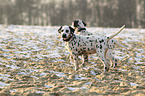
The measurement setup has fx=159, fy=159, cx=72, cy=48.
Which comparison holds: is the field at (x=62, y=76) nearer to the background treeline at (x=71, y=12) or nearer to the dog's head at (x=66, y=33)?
the dog's head at (x=66, y=33)

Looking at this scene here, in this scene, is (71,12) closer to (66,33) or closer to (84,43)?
(84,43)

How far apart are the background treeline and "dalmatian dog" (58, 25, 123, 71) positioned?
25.4 meters

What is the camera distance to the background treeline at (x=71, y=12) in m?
31.6

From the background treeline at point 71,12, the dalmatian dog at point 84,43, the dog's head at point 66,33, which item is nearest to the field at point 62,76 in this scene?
the dalmatian dog at point 84,43

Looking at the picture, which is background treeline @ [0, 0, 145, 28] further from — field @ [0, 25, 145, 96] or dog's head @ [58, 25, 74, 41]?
dog's head @ [58, 25, 74, 41]

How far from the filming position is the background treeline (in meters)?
31.6

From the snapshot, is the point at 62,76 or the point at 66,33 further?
the point at 62,76

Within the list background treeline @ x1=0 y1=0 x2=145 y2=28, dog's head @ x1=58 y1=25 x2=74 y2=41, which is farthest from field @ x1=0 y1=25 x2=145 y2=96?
background treeline @ x1=0 y1=0 x2=145 y2=28

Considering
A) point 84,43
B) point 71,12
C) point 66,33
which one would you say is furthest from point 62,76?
point 71,12

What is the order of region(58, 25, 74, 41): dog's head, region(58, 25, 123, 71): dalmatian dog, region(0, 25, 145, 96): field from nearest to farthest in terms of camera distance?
1. region(0, 25, 145, 96): field
2. region(58, 25, 74, 41): dog's head
3. region(58, 25, 123, 71): dalmatian dog

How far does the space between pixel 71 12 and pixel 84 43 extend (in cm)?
2760

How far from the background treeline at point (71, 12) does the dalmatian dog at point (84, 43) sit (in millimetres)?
25433

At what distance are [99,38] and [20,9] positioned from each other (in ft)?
106

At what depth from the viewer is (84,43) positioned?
5.90m
